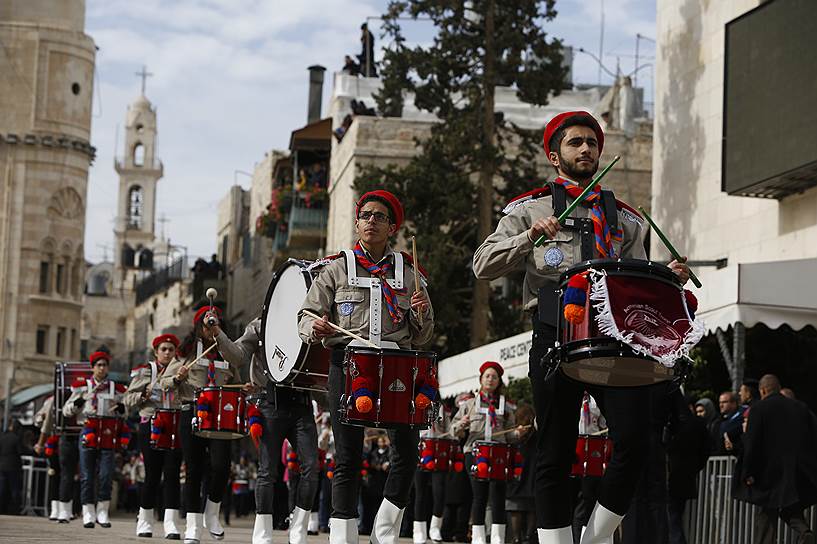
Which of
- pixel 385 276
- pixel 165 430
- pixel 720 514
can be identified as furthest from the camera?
pixel 720 514

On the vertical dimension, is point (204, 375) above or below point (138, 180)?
below

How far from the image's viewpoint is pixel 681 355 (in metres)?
8.12

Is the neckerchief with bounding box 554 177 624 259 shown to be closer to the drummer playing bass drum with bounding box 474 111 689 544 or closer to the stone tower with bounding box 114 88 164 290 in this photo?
the drummer playing bass drum with bounding box 474 111 689 544

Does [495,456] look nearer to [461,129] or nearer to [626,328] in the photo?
[626,328]

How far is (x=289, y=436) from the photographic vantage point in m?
13.9

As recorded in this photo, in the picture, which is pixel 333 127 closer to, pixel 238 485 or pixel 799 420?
pixel 238 485

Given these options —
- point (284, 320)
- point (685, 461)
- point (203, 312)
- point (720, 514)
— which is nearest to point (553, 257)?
point (284, 320)

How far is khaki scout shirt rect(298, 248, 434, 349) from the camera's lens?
1065 cm

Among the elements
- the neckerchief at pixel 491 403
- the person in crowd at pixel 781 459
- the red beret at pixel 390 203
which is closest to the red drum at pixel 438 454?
the neckerchief at pixel 491 403

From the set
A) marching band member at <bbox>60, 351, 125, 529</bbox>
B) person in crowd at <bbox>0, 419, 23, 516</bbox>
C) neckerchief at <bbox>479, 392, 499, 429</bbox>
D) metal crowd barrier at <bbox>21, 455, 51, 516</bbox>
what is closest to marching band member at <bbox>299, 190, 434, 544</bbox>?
neckerchief at <bbox>479, 392, 499, 429</bbox>

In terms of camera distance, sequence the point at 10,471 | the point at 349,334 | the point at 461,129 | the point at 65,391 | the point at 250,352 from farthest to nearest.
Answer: the point at 461,129, the point at 10,471, the point at 65,391, the point at 250,352, the point at 349,334

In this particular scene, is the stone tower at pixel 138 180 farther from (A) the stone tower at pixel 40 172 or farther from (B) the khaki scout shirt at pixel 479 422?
(B) the khaki scout shirt at pixel 479 422

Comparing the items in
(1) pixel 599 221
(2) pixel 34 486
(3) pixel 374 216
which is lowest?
(2) pixel 34 486

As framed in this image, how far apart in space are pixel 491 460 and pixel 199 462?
4.01 m
